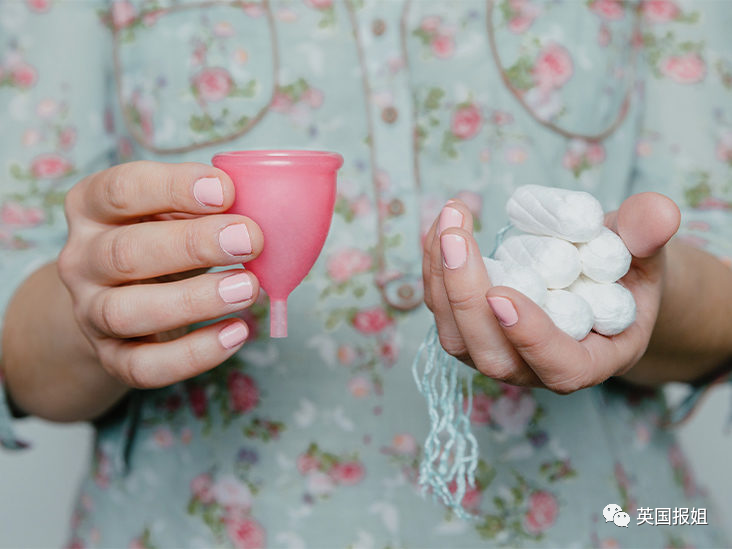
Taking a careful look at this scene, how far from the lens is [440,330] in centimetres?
63

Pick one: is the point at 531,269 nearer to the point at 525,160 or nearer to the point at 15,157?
the point at 525,160

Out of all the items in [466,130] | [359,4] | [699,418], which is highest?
[359,4]

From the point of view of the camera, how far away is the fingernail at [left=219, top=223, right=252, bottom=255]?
1.93 ft

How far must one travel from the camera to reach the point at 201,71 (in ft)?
3.09

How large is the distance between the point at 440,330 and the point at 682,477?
1.80 ft

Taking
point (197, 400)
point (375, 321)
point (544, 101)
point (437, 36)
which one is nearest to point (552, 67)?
point (544, 101)

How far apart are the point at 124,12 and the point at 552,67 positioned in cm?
54

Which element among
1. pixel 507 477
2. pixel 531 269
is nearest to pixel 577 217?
pixel 531 269

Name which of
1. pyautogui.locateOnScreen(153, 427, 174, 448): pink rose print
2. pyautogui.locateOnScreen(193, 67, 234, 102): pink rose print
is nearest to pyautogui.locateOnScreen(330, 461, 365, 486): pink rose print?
pyautogui.locateOnScreen(153, 427, 174, 448): pink rose print

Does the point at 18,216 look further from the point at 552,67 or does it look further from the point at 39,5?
the point at 552,67

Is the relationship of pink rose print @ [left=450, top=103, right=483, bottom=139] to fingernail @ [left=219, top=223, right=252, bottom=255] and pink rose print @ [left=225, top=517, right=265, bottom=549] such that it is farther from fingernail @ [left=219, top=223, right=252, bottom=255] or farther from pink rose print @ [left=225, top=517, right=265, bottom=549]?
pink rose print @ [left=225, top=517, right=265, bottom=549]

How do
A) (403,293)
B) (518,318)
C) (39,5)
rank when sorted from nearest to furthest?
(518,318) < (403,293) < (39,5)

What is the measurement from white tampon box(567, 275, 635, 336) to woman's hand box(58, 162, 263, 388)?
0.28 meters

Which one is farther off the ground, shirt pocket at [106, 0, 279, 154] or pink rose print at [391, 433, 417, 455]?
shirt pocket at [106, 0, 279, 154]
